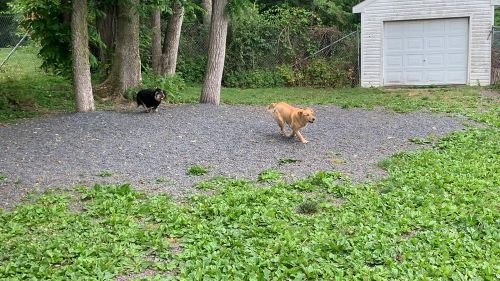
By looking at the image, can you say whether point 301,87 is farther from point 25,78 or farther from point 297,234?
point 297,234

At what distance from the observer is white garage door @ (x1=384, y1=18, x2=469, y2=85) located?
709 inches

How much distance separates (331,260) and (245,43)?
16220 millimetres

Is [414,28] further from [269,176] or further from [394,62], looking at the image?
[269,176]

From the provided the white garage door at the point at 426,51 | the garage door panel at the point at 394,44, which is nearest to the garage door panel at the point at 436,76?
the white garage door at the point at 426,51

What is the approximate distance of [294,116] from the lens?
8352mm

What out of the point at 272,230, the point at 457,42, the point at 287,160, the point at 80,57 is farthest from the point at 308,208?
the point at 457,42

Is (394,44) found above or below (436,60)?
above

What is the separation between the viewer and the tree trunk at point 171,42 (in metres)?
17.0

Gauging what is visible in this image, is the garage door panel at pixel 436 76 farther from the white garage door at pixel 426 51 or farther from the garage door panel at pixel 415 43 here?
the garage door panel at pixel 415 43

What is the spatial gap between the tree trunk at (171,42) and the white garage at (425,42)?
19.6 ft

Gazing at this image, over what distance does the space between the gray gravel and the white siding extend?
7393mm

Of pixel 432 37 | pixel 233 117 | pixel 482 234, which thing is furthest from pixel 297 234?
pixel 432 37

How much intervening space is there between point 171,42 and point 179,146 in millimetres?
9572

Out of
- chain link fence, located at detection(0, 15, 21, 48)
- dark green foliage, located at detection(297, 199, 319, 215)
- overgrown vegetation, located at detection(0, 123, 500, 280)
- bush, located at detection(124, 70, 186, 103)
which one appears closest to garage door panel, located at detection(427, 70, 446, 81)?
bush, located at detection(124, 70, 186, 103)
